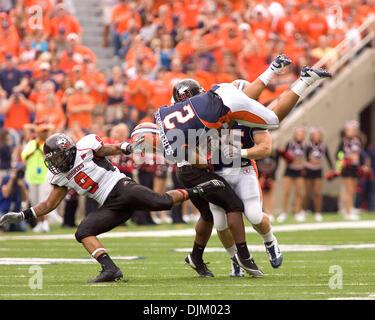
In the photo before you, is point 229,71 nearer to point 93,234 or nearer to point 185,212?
point 185,212

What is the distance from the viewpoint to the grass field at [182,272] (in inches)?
265

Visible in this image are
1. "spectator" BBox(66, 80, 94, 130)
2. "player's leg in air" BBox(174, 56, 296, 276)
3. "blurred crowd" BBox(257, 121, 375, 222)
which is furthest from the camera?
"blurred crowd" BBox(257, 121, 375, 222)

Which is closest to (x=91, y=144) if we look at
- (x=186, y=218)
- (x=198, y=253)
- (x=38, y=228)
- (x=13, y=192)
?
(x=198, y=253)

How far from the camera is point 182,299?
21.0 ft

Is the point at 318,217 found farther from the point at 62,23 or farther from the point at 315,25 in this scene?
the point at 62,23

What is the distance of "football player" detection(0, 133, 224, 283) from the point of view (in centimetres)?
774

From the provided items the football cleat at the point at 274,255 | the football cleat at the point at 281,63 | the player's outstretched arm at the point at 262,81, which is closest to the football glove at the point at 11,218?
the football cleat at the point at 274,255

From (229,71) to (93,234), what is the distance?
29.7ft

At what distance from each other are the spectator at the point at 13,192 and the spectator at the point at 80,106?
76.9 inches

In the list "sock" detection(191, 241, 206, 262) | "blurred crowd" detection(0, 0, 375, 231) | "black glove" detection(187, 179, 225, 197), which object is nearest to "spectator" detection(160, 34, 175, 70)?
"blurred crowd" detection(0, 0, 375, 231)

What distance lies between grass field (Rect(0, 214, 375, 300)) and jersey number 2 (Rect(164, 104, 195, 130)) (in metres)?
1.34

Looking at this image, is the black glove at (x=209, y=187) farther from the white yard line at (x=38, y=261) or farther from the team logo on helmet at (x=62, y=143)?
the white yard line at (x=38, y=261)

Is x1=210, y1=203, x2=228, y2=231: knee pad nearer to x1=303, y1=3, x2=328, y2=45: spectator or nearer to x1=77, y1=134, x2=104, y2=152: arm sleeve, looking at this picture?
x1=77, y1=134, x2=104, y2=152: arm sleeve

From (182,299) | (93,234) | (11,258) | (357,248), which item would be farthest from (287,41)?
(182,299)
